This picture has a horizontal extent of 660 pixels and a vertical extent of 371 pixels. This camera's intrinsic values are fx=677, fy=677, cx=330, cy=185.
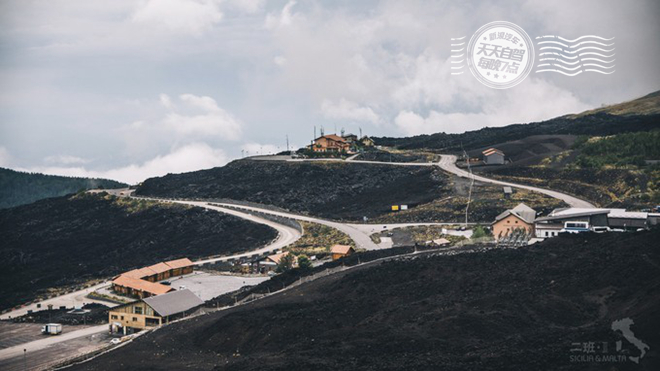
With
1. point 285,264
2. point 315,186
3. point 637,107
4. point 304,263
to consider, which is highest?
point 637,107

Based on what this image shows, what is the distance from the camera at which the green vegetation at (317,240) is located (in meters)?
94.8

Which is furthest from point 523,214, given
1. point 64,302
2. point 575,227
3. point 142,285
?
point 64,302

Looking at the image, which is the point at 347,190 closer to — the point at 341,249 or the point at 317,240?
the point at 317,240

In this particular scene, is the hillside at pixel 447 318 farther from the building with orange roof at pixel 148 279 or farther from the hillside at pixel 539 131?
the hillside at pixel 539 131

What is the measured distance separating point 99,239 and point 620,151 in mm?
97342

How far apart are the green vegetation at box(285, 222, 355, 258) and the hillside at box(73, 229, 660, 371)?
78.2 feet

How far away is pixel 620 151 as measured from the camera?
120 metres

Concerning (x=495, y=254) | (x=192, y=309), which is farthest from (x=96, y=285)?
(x=495, y=254)

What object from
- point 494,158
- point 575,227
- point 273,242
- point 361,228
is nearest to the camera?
point 575,227

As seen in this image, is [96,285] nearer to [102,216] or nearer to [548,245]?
[102,216]

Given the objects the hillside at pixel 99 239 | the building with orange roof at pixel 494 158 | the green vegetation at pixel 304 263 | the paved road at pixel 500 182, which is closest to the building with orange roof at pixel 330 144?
the paved road at pixel 500 182

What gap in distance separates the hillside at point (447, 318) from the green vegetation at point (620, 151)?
52639 millimetres

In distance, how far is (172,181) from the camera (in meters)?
165

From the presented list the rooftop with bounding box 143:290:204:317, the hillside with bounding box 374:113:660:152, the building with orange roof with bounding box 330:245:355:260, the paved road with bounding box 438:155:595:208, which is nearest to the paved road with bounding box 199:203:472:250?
the building with orange roof with bounding box 330:245:355:260
